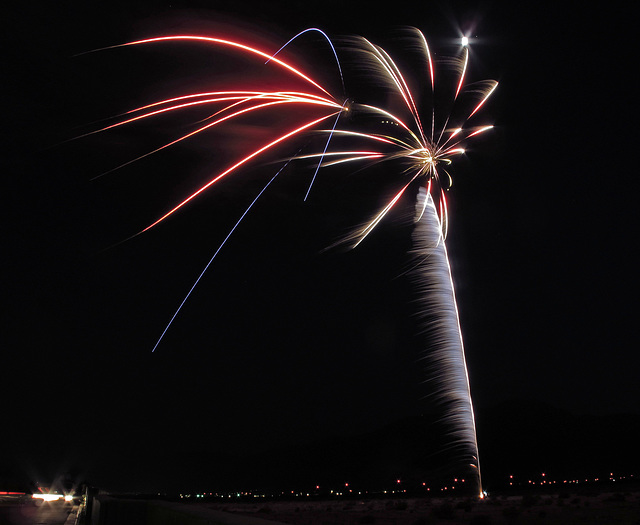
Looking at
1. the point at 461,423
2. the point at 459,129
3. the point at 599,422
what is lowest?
Result: the point at 461,423

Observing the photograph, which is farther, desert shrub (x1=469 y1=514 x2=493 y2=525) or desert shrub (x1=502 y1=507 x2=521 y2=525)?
desert shrub (x1=502 y1=507 x2=521 y2=525)

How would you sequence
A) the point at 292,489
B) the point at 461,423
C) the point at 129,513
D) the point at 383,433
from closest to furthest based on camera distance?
the point at 129,513, the point at 461,423, the point at 292,489, the point at 383,433

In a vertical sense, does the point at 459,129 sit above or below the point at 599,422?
below

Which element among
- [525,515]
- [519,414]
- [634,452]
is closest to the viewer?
[525,515]

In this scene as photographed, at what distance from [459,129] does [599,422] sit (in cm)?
10582

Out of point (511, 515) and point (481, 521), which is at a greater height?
point (511, 515)

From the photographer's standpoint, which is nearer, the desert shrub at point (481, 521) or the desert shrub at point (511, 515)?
the desert shrub at point (481, 521)

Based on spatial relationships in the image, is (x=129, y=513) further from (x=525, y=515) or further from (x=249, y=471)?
(x=249, y=471)

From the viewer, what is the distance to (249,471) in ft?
395

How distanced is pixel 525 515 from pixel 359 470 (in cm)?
9551

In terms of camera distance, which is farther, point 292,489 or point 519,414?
point 519,414

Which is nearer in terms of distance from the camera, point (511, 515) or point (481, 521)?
point (481, 521)

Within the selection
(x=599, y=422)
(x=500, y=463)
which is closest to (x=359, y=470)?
(x=500, y=463)

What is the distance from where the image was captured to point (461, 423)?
17.1 metres
